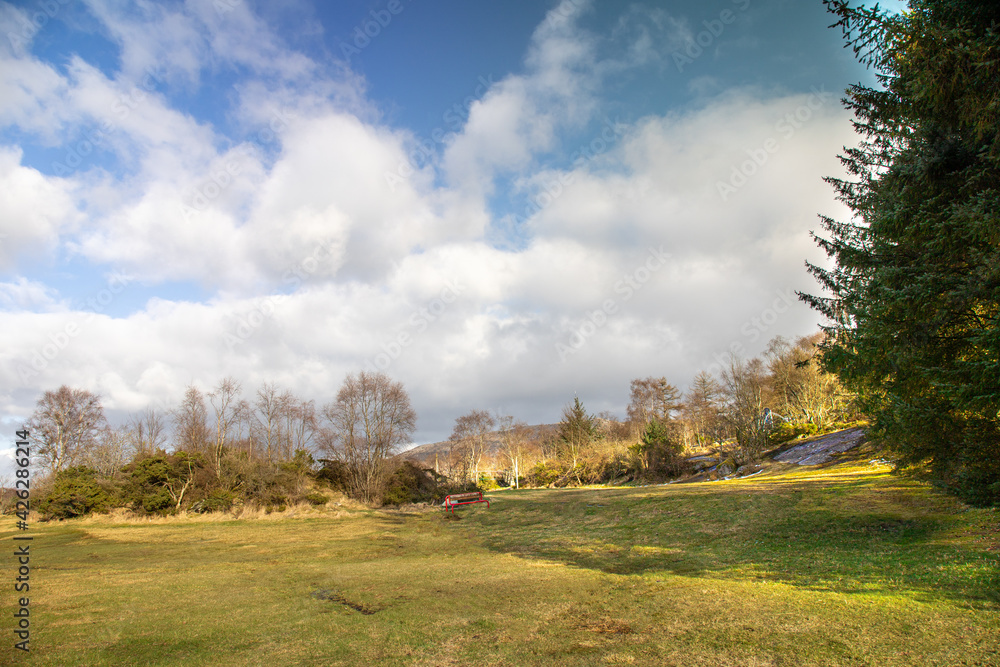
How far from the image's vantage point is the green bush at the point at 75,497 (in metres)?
25.3

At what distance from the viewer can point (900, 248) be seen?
10.0 metres

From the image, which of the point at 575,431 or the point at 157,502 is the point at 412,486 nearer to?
the point at 157,502

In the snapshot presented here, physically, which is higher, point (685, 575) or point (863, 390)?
point (863, 390)

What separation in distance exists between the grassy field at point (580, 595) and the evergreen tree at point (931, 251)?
7.03 feet

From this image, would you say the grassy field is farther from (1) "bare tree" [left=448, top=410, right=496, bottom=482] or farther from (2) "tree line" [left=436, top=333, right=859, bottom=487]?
(1) "bare tree" [left=448, top=410, right=496, bottom=482]

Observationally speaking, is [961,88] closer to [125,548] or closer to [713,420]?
[125,548]

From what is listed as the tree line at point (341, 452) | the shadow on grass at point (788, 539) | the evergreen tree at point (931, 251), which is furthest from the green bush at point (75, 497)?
the evergreen tree at point (931, 251)

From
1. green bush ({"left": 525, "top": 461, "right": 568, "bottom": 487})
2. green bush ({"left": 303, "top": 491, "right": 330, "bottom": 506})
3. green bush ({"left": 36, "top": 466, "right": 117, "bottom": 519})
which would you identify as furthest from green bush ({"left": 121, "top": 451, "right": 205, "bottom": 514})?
green bush ({"left": 525, "top": 461, "right": 568, "bottom": 487})

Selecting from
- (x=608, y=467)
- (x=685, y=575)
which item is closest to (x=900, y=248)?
(x=685, y=575)

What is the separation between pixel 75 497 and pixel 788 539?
34663 mm

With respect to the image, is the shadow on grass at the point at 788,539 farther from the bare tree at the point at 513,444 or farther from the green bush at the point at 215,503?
the bare tree at the point at 513,444

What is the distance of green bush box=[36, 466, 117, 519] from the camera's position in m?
25.3

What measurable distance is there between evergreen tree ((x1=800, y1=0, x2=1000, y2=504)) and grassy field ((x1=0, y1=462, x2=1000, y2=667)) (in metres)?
2.14

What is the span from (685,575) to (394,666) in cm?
610
